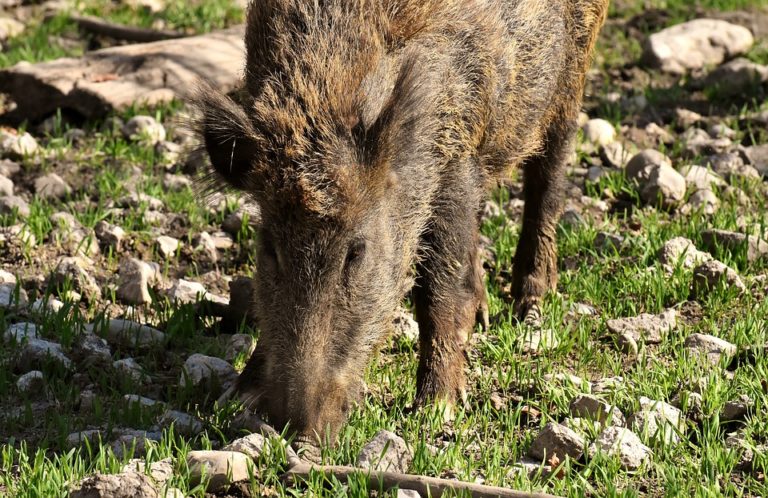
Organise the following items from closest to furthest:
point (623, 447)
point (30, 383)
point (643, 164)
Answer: point (623, 447) < point (30, 383) < point (643, 164)

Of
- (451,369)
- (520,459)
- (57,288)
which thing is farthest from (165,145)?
(520,459)

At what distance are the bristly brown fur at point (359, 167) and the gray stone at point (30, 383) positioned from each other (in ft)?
2.69

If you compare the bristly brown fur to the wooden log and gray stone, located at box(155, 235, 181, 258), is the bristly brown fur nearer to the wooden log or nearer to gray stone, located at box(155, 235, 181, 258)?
gray stone, located at box(155, 235, 181, 258)

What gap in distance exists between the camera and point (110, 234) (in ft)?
19.5

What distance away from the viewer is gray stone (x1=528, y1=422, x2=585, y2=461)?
4086mm

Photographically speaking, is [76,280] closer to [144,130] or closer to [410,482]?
[144,130]

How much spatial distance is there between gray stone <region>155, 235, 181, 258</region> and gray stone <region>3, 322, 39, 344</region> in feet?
3.23

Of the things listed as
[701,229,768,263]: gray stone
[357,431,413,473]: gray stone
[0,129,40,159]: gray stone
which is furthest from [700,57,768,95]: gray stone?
[357,431,413,473]: gray stone

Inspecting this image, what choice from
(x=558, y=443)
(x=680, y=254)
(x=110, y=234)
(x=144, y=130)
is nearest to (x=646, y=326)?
(x=680, y=254)

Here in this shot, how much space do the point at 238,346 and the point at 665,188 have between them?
2.76 metres

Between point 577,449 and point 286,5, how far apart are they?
6.58ft

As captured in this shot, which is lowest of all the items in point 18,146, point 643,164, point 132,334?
point 132,334

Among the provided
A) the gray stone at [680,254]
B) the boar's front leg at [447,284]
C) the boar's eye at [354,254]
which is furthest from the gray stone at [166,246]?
the gray stone at [680,254]

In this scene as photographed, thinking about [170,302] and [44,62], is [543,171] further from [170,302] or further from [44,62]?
[44,62]
